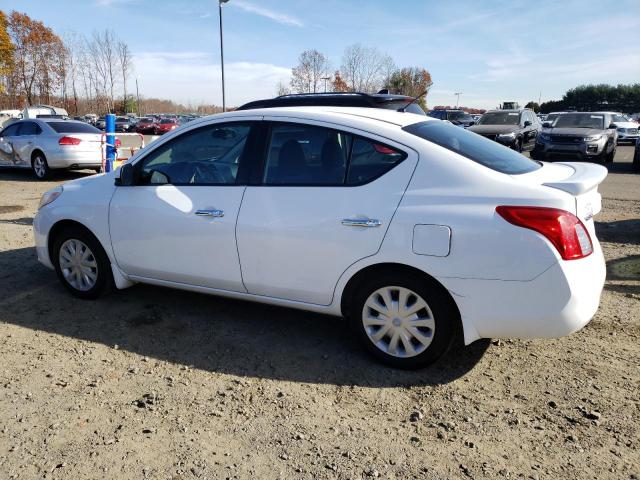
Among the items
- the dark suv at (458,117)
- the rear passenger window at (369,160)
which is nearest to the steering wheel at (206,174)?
the rear passenger window at (369,160)

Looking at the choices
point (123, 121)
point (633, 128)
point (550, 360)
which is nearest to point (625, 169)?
point (633, 128)

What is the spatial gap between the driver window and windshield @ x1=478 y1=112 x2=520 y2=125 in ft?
53.6

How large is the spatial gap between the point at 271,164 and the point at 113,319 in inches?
73.6

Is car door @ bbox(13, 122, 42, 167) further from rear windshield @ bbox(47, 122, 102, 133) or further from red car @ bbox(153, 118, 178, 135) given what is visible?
red car @ bbox(153, 118, 178, 135)

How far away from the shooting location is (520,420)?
2.88 meters

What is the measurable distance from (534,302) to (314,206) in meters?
Result: 1.45

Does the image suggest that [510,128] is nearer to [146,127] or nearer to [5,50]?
[146,127]

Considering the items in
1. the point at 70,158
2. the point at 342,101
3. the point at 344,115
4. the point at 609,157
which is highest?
the point at 342,101

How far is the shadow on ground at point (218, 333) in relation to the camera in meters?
3.45

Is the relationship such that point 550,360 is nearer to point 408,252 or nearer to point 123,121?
point 408,252

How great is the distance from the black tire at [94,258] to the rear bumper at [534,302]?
2.91 m

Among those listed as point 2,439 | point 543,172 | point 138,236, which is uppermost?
point 543,172

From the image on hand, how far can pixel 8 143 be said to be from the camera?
13.2m

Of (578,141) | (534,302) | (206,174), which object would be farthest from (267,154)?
(578,141)
